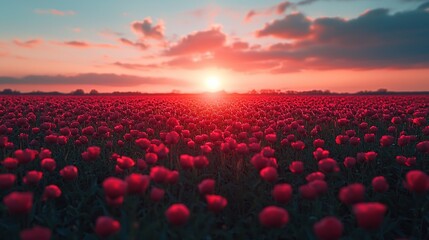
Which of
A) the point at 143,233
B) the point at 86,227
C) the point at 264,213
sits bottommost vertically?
the point at 86,227

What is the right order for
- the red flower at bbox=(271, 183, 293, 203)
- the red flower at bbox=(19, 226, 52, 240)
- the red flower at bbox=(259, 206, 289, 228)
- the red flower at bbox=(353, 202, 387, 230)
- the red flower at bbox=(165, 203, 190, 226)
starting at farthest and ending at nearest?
the red flower at bbox=(271, 183, 293, 203)
the red flower at bbox=(165, 203, 190, 226)
the red flower at bbox=(259, 206, 289, 228)
the red flower at bbox=(353, 202, 387, 230)
the red flower at bbox=(19, 226, 52, 240)

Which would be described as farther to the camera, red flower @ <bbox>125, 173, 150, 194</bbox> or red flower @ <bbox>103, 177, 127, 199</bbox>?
red flower @ <bbox>125, 173, 150, 194</bbox>

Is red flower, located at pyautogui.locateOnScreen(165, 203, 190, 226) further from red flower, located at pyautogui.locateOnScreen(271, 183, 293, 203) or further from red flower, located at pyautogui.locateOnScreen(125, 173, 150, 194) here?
red flower, located at pyautogui.locateOnScreen(271, 183, 293, 203)

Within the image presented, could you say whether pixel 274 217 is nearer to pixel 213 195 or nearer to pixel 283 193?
pixel 283 193

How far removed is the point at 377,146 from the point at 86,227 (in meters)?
6.88

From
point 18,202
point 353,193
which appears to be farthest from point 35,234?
point 353,193

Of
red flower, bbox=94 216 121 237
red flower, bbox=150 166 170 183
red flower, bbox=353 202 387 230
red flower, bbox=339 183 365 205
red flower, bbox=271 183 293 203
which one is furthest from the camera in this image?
red flower, bbox=150 166 170 183

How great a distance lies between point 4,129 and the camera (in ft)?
25.5

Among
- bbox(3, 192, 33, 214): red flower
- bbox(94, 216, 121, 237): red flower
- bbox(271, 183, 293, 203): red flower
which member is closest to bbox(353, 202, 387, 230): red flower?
bbox(271, 183, 293, 203): red flower

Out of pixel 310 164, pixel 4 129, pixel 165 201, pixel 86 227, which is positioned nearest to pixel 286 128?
pixel 310 164

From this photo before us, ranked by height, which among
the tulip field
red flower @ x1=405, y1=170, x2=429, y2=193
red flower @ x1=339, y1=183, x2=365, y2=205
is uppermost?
red flower @ x1=405, y1=170, x2=429, y2=193

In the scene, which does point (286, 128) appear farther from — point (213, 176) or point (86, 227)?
point (86, 227)

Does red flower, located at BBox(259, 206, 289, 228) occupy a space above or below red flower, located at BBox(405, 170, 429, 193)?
below

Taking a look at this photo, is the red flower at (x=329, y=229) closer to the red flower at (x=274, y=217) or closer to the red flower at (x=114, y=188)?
the red flower at (x=274, y=217)
